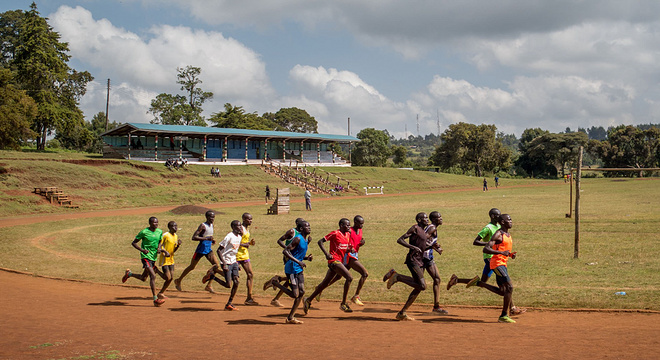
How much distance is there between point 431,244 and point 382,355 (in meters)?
2.98

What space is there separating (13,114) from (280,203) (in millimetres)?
34083

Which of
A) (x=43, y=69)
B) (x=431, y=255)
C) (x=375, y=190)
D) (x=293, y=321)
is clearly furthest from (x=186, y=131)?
(x=431, y=255)

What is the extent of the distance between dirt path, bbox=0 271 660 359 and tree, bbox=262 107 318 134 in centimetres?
11733

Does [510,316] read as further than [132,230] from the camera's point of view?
No

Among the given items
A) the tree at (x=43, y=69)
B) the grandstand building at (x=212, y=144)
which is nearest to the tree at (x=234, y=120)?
the grandstand building at (x=212, y=144)

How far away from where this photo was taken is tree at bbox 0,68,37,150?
5266 cm

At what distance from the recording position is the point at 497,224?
10.8 metres

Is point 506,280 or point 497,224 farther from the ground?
point 497,224

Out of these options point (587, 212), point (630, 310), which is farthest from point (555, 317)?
point (587, 212)

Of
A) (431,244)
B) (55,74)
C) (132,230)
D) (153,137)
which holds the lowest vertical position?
(132,230)

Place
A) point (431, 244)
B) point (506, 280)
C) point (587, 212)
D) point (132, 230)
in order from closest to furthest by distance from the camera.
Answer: point (506, 280)
point (431, 244)
point (132, 230)
point (587, 212)

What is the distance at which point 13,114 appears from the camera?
173ft

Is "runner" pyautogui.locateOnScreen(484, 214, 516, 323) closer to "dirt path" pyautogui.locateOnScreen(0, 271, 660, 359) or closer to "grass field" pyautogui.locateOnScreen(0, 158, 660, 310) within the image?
"dirt path" pyautogui.locateOnScreen(0, 271, 660, 359)

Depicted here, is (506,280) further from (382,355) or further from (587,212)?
(587,212)
